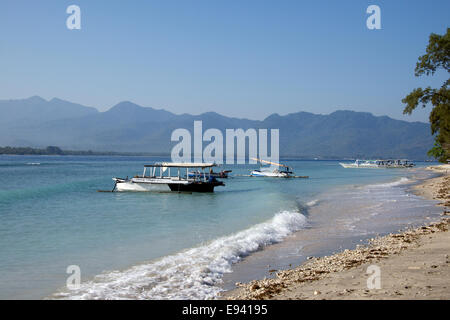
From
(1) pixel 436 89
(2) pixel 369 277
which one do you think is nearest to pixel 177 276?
(2) pixel 369 277

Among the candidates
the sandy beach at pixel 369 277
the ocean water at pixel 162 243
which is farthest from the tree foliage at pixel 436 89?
the sandy beach at pixel 369 277

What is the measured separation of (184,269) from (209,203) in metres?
21.4

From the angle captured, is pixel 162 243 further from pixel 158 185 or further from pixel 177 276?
pixel 158 185

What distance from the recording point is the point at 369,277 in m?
8.31

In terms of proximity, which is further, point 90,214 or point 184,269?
point 90,214

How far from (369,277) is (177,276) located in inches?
176

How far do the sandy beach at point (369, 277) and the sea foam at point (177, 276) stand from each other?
99cm

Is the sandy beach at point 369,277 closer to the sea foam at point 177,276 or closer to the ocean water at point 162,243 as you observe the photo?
the sea foam at point 177,276

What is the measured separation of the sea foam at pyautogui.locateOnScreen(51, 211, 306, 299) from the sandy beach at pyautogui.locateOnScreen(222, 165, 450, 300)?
99cm

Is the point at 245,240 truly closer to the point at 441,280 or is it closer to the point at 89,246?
the point at 89,246

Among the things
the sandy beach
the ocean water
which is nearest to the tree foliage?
the ocean water

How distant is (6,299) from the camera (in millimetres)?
8797

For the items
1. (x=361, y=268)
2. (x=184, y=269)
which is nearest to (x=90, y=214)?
(x=184, y=269)
